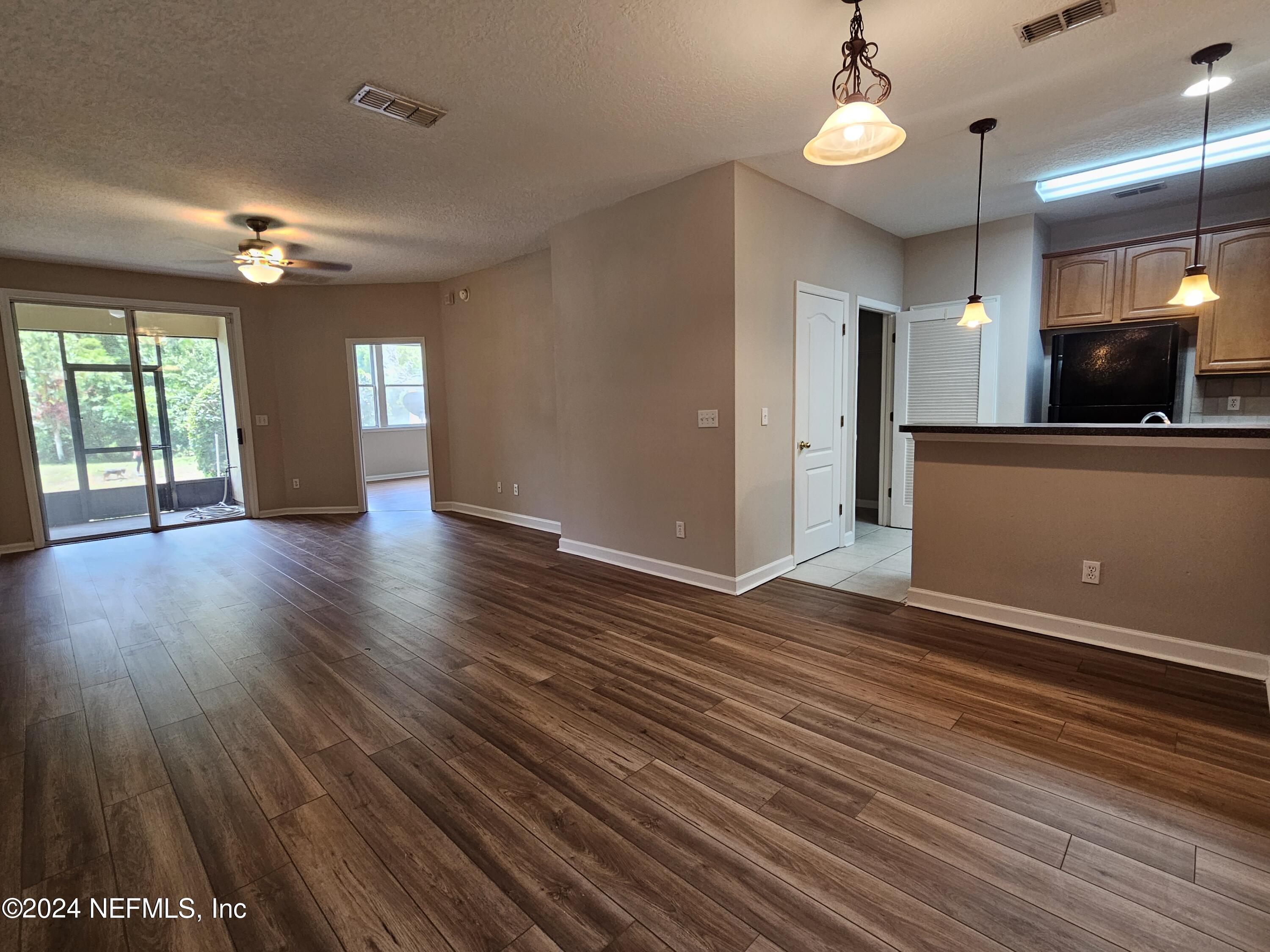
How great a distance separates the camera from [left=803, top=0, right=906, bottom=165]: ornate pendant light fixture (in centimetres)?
183

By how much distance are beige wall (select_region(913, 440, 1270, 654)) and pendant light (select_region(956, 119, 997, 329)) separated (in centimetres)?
114

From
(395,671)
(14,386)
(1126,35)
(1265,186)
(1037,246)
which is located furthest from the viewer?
(14,386)

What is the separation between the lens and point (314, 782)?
198 centimetres

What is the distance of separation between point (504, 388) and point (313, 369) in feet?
8.80

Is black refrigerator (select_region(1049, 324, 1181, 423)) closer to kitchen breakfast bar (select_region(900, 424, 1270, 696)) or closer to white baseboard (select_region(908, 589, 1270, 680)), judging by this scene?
kitchen breakfast bar (select_region(900, 424, 1270, 696))

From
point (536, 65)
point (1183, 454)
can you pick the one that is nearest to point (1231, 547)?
point (1183, 454)

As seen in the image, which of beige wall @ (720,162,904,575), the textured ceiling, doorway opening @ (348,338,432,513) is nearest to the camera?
the textured ceiling

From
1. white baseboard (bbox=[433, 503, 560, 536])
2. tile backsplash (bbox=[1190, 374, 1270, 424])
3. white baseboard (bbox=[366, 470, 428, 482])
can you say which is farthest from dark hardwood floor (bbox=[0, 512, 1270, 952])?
white baseboard (bbox=[366, 470, 428, 482])

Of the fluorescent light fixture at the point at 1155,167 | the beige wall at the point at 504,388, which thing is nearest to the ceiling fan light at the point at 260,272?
the beige wall at the point at 504,388

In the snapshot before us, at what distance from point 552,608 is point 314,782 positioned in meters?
1.77

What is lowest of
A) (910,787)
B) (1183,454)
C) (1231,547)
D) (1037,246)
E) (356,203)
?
(910,787)

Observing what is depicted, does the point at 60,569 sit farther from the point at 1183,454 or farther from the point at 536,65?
the point at 1183,454

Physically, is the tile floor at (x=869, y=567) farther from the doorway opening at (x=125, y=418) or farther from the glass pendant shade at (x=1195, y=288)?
the doorway opening at (x=125, y=418)

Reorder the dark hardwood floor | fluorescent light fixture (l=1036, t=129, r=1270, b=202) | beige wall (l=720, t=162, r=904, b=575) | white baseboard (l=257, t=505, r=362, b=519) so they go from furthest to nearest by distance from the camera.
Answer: white baseboard (l=257, t=505, r=362, b=519)
beige wall (l=720, t=162, r=904, b=575)
fluorescent light fixture (l=1036, t=129, r=1270, b=202)
the dark hardwood floor
